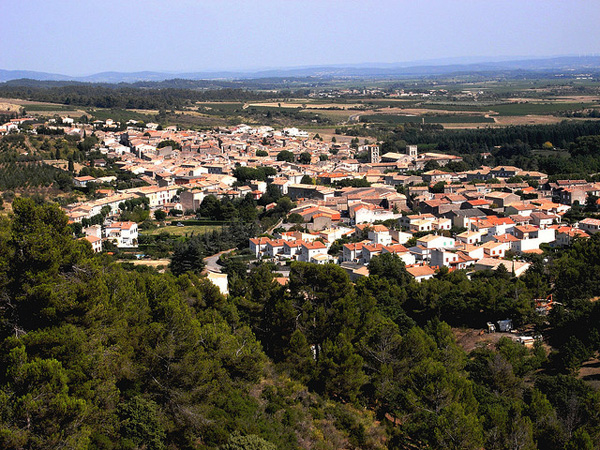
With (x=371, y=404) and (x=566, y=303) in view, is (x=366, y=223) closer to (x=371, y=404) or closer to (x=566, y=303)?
(x=566, y=303)

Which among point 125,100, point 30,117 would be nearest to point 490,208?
point 30,117

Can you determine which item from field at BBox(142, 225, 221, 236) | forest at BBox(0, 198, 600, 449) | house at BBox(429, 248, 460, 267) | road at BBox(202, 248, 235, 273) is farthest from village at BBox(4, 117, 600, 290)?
forest at BBox(0, 198, 600, 449)

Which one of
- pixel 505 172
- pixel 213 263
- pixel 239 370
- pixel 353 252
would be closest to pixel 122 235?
pixel 213 263

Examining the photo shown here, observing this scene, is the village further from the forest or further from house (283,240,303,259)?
the forest

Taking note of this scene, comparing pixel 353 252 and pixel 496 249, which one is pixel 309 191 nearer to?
pixel 353 252

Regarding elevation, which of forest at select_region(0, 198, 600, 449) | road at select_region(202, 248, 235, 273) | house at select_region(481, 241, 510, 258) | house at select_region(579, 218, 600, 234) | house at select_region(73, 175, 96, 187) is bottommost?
road at select_region(202, 248, 235, 273)
